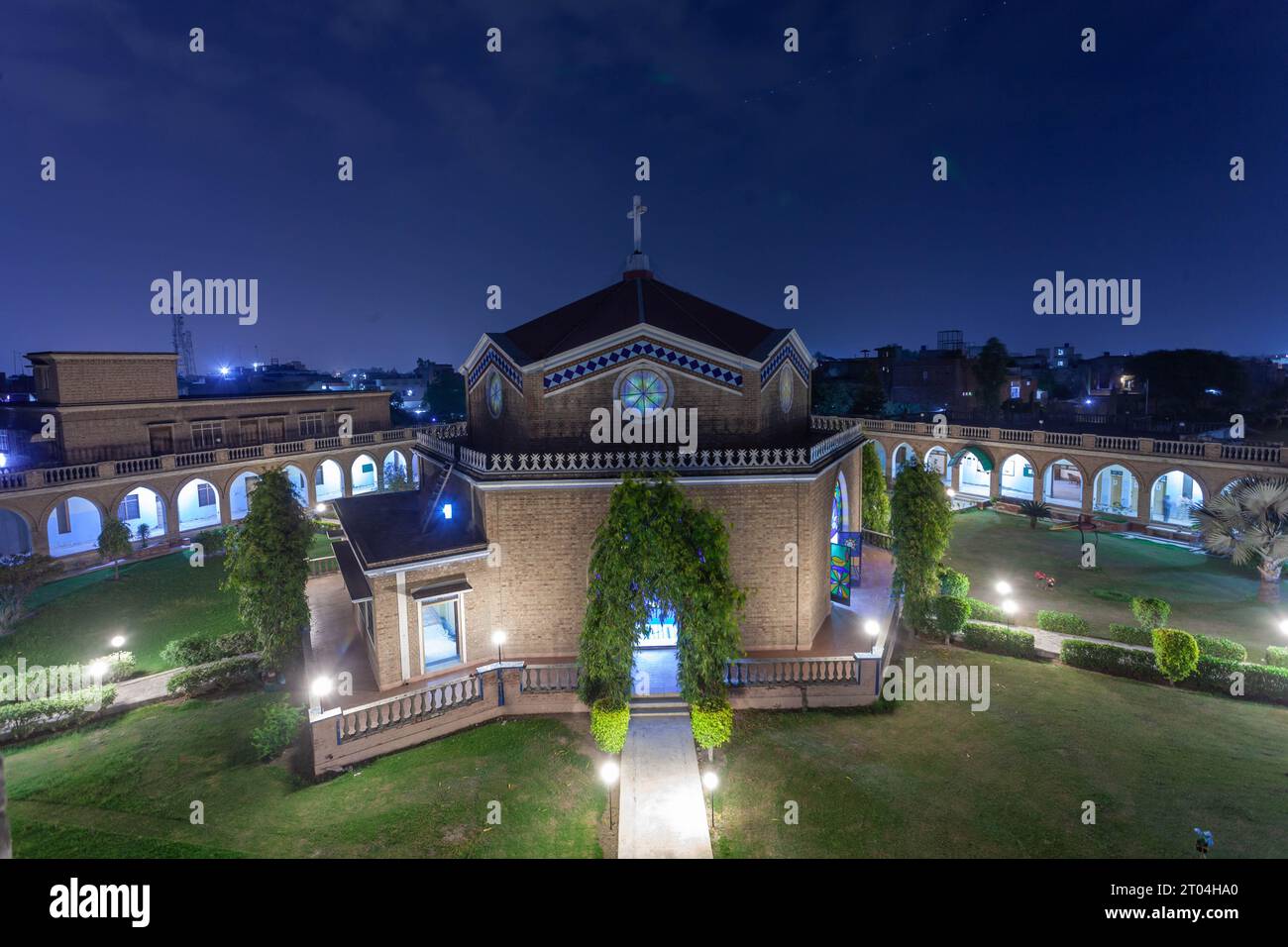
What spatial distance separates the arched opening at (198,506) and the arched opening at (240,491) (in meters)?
1.00

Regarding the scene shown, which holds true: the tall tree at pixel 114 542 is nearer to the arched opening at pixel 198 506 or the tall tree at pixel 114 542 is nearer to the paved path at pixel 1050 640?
the arched opening at pixel 198 506

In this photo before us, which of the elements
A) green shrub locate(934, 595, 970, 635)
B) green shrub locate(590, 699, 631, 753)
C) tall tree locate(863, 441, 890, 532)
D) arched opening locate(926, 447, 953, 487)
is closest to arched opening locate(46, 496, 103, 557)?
green shrub locate(590, 699, 631, 753)

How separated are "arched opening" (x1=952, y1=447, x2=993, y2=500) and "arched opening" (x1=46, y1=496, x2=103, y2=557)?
187ft

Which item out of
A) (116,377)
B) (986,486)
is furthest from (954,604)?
(116,377)

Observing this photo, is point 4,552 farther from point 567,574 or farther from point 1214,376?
point 1214,376

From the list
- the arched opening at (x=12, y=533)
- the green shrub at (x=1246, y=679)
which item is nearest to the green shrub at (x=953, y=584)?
the green shrub at (x=1246, y=679)

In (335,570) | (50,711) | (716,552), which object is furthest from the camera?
(335,570)

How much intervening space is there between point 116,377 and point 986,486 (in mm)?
60462

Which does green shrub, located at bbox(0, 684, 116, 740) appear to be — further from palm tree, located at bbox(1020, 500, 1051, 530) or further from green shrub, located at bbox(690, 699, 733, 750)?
palm tree, located at bbox(1020, 500, 1051, 530)

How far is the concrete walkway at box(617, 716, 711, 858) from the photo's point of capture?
12.7 metres

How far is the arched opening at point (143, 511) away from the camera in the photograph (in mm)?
41000

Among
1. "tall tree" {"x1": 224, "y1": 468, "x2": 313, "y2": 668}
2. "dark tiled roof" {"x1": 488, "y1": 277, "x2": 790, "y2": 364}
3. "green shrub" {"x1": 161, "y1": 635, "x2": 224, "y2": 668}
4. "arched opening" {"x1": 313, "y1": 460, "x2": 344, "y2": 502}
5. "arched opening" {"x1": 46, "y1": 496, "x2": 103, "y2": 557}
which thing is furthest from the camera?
"arched opening" {"x1": 313, "y1": 460, "x2": 344, "y2": 502}

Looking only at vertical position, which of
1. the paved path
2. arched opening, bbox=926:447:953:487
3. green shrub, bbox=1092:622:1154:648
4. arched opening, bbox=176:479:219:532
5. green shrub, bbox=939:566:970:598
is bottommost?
the paved path
